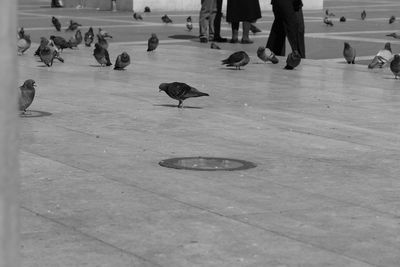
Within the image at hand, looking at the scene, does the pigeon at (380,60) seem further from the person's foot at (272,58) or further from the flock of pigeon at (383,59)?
the person's foot at (272,58)

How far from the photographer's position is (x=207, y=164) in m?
7.70

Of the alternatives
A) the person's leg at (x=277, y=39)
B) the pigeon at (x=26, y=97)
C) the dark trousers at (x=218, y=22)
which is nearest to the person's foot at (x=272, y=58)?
the person's leg at (x=277, y=39)

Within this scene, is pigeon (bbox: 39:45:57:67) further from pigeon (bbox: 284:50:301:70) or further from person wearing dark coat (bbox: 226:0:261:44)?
person wearing dark coat (bbox: 226:0:261:44)

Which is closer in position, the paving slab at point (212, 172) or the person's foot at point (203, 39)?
the paving slab at point (212, 172)

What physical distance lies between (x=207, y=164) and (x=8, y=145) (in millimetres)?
5960

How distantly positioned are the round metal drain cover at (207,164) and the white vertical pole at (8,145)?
566 cm

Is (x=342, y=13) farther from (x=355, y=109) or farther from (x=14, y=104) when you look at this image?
(x=14, y=104)

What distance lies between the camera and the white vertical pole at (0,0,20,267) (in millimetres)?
1742

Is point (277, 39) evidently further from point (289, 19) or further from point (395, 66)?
point (395, 66)

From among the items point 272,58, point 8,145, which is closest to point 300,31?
point 272,58

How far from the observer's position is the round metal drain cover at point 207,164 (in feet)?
24.5

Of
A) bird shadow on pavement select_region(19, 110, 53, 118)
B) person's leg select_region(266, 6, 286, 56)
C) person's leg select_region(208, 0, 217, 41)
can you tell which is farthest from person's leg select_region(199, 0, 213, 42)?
bird shadow on pavement select_region(19, 110, 53, 118)

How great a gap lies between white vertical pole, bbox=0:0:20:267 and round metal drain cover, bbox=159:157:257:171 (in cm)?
566

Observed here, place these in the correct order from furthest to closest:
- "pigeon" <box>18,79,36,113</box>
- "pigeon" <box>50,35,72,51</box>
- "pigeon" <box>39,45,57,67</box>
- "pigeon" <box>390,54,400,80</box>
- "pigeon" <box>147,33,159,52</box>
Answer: "pigeon" <box>147,33,159,52</box> → "pigeon" <box>50,35,72,51</box> → "pigeon" <box>39,45,57,67</box> → "pigeon" <box>390,54,400,80</box> → "pigeon" <box>18,79,36,113</box>
